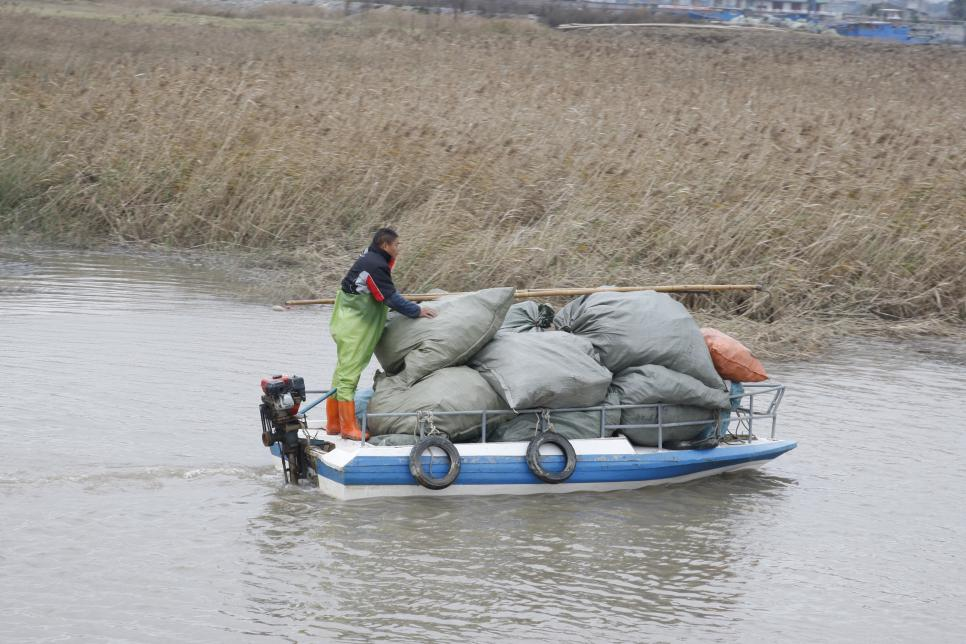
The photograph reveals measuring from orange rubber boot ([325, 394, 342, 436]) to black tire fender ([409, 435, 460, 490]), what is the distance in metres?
0.78

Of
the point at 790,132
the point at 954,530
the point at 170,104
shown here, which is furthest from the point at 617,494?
the point at 170,104

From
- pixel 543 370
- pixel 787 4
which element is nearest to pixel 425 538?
pixel 543 370

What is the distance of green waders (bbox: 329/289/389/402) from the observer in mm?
7469

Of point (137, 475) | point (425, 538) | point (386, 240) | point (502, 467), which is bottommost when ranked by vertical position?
point (425, 538)

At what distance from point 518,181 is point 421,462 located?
321 inches

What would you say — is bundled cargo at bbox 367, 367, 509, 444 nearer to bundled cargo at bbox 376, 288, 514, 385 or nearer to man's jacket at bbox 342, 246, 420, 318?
bundled cargo at bbox 376, 288, 514, 385

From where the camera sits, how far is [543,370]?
7430 mm

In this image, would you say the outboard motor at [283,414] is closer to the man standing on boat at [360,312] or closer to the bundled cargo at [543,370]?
the man standing on boat at [360,312]

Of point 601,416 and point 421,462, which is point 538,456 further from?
point 421,462

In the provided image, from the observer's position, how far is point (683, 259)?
1312cm

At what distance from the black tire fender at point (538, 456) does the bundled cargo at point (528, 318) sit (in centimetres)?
102

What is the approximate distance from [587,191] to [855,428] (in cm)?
574

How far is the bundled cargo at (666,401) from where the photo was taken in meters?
7.75

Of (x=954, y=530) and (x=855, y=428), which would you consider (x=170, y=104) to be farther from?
(x=954, y=530)
